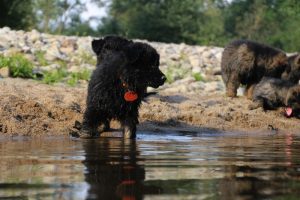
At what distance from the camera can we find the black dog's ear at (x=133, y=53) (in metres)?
8.52

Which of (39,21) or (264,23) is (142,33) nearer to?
(39,21)

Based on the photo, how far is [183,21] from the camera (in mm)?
46375

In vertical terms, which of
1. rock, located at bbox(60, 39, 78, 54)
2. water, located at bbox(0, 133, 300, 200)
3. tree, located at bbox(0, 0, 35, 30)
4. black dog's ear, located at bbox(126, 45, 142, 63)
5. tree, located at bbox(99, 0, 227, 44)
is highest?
tree, located at bbox(99, 0, 227, 44)

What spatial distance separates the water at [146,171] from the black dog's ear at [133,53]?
4.30ft

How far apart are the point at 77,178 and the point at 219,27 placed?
49.8 metres

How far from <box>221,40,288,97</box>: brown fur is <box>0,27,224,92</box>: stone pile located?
5.62 ft

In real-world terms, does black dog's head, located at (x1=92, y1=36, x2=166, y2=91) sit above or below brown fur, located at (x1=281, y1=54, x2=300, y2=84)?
below

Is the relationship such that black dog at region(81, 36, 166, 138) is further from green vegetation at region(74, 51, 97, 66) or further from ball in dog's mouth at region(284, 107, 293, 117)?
green vegetation at region(74, 51, 97, 66)

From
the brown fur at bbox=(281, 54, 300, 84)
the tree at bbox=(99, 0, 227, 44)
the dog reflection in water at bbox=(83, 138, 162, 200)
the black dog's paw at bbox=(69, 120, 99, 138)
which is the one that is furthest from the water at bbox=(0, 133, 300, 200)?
the tree at bbox=(99, 0, 227, 44)

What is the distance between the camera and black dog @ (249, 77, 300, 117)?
14016mm

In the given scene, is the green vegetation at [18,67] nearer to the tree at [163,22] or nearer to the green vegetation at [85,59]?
the green vegetation at [85,59]

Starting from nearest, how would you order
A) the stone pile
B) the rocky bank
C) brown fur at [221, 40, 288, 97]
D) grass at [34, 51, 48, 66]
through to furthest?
the rocky bank < brown fur at [221, 40, 288, 97] < grass at [34, 51, 48, 66] < the stone pile

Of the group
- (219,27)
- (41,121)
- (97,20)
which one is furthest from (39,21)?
(41,121)

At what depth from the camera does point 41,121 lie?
32.4 feet
